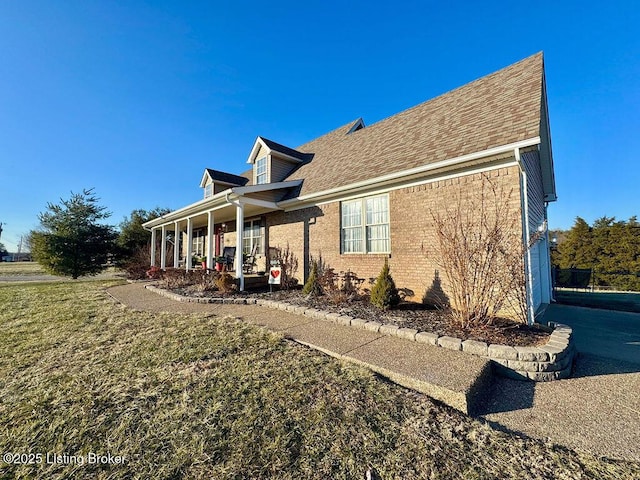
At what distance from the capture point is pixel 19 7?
6.92m

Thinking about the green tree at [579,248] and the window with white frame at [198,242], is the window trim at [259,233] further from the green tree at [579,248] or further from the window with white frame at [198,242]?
the green tree at [579,248]

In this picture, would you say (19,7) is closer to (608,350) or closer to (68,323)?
(68,323)

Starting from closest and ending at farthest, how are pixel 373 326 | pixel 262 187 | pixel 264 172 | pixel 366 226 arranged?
pixel 373 326 → pixel 366 226 → pixel 262 187 → pixel 264 172

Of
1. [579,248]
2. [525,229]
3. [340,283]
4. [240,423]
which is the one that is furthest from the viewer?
[579,248]

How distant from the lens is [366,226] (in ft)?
27.8

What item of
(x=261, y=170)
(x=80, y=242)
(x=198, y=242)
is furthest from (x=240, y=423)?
(x=80, y=242)

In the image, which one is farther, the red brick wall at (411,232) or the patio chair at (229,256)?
the patio chair at (229,256)

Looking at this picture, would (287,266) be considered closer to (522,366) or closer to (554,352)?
(522,366)

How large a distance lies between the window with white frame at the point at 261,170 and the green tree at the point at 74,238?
552 inches

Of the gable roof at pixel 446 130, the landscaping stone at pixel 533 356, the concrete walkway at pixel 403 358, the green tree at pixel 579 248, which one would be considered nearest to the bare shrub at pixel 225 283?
the concrete walkway at pixel 403 358

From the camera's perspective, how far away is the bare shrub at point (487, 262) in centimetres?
506

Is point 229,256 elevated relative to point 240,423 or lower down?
elevated

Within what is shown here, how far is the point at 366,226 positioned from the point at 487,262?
12.3 feet

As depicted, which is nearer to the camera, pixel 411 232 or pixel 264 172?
pixel 411 232
